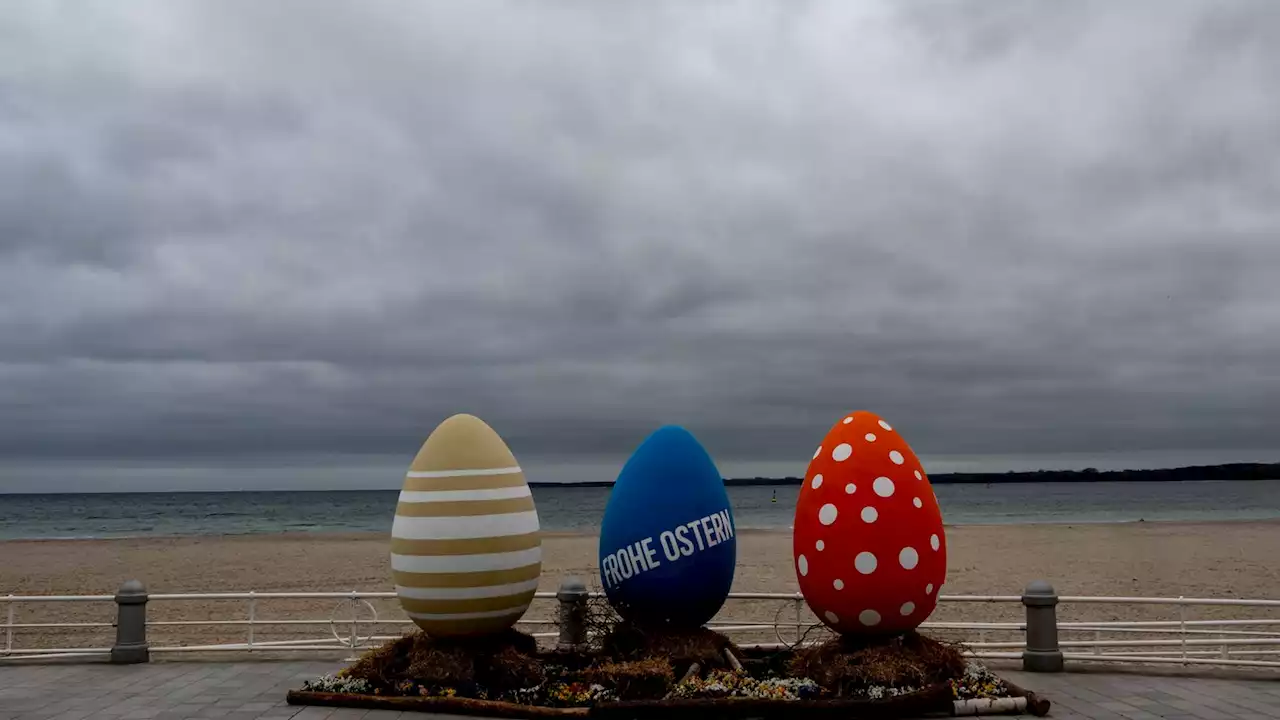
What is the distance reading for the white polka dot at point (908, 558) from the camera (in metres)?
9.49

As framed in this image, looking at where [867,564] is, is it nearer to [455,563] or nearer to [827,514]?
[827,514]

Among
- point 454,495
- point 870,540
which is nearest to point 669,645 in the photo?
point 870,540

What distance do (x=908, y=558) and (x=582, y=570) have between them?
22.7m

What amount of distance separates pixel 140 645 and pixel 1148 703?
466 inches

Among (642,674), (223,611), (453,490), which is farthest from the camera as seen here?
(223,611)

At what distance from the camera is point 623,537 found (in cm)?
1026

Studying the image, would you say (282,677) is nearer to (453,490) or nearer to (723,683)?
(453,490)

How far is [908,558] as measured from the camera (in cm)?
952

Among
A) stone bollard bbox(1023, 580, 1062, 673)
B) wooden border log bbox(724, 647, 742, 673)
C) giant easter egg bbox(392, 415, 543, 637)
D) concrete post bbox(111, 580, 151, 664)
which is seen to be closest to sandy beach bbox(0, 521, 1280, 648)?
concrete post bbox(111, 580, 151, 664)

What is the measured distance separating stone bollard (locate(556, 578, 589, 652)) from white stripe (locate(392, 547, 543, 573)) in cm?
184

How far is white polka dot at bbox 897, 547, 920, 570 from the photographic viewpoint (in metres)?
9.49

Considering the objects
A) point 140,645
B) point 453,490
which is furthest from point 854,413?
point 140,645

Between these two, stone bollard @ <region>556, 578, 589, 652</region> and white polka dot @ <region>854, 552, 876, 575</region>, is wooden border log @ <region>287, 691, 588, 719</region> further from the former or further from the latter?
white polka dot @ <region>854, 552, 876, 575</region>

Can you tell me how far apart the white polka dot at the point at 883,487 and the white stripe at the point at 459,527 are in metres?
3.81
